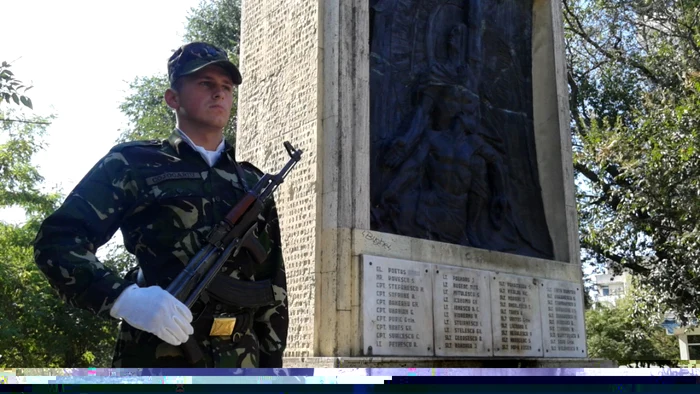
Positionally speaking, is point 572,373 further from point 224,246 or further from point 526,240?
point 526,240

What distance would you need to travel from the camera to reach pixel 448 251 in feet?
20.6

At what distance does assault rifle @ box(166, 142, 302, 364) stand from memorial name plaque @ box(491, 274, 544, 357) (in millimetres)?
3705

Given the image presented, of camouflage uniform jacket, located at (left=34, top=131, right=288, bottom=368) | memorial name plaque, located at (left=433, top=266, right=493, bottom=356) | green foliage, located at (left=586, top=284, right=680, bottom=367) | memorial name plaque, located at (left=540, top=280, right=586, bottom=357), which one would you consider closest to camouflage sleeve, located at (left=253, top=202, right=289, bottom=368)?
camouflage uniform jacket, located at (left=34, top=131, right=288, bottom=368)

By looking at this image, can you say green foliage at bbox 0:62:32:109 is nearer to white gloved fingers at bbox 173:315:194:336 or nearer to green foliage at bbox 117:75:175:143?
white gloved fingers at bbox 173:315:194:336

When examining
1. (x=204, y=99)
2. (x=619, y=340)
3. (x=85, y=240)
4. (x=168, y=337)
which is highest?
(x=619, y=340)

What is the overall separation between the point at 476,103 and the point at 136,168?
4780 millimetres

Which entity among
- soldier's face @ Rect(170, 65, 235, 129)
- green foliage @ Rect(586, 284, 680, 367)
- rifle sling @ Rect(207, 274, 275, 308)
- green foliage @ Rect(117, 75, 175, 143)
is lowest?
rifle sling @ Rect(207, 274, 275, 308)

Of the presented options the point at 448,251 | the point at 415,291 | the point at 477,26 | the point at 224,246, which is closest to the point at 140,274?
the point at 224,246

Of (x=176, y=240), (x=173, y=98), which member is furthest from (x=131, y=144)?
(x=176, y=240)

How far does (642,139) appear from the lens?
14055 millimetres

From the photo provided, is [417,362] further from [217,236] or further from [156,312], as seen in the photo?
[156,312]

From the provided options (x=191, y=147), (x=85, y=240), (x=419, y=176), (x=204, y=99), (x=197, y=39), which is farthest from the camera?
(x=197, y=39)

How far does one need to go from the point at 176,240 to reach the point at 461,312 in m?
3.61

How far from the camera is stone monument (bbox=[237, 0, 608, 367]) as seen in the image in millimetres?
5598
